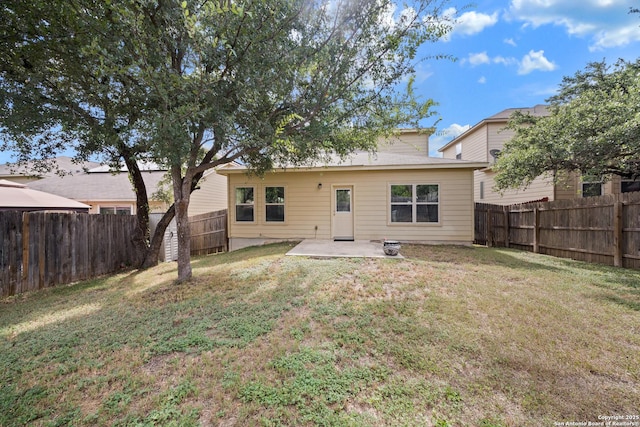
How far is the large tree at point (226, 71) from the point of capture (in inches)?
164

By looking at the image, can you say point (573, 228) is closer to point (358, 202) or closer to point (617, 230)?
point (617, 230)

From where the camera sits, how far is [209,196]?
15898 mm

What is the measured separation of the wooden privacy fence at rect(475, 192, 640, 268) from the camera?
20.9 ft

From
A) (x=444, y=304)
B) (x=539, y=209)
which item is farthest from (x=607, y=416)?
(x=539, y=209)

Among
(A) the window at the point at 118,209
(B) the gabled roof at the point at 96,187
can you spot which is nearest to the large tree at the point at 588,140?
(B) the gabled roof at the point at 96,187

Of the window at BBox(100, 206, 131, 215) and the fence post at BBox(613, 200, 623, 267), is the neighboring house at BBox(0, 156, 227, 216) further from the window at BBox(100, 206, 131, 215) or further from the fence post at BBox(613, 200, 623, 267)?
the fence post at BBox(613, 200, 623, 267)

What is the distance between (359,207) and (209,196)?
10.0 m

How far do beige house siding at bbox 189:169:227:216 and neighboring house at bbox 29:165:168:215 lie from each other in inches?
74.1

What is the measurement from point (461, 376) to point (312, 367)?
144 cm

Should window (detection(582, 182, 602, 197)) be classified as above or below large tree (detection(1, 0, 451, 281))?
below

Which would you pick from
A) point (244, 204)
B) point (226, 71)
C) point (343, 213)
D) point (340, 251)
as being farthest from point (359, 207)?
point (226, 71)

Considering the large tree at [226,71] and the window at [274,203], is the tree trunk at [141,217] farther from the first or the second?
the window at [274,203]

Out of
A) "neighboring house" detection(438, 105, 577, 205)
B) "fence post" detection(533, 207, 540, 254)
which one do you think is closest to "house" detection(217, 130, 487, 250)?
"fence post" detection(533, 207, 540, 254)

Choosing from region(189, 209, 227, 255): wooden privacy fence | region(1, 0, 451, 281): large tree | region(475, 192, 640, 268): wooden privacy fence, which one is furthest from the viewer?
region(189, 209, 227, 255): wooden privacy fence
